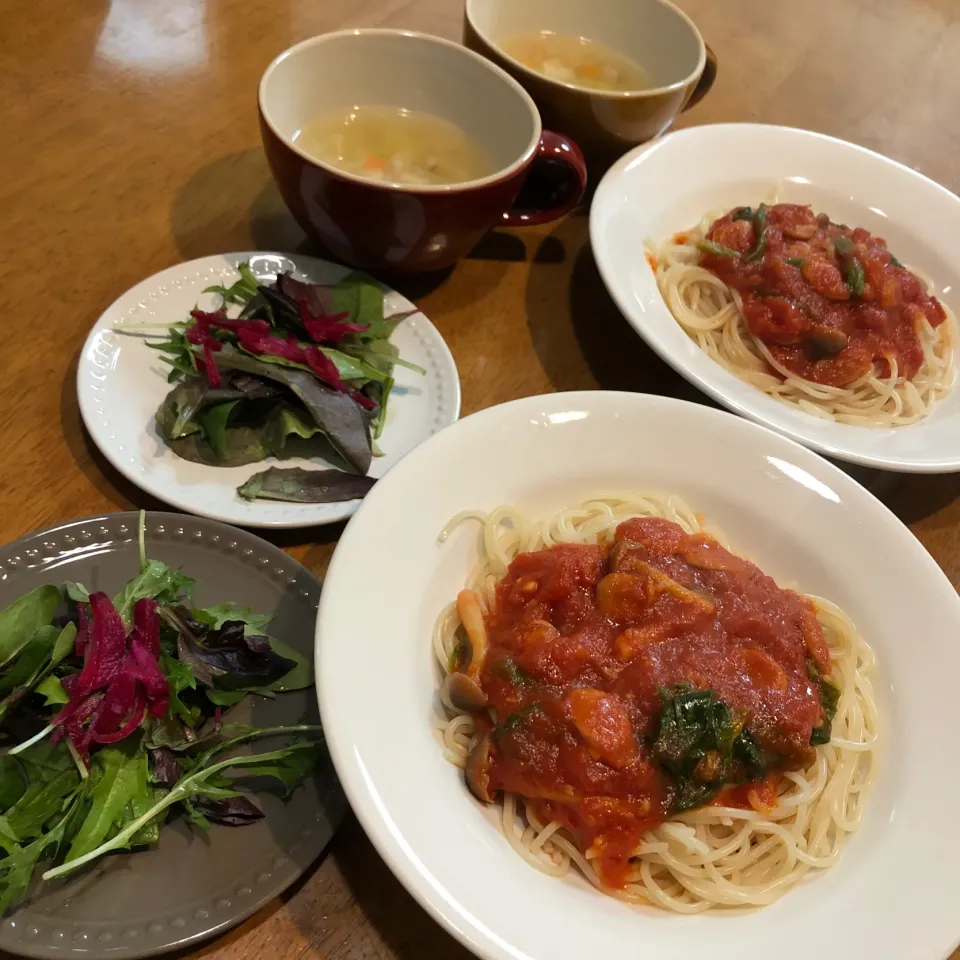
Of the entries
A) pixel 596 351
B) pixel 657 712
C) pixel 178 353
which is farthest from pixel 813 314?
pixel 178 353

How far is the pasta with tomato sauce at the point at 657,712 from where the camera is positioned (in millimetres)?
1376

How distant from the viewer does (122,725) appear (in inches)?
49.9

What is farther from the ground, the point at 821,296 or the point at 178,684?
the point at 821,296

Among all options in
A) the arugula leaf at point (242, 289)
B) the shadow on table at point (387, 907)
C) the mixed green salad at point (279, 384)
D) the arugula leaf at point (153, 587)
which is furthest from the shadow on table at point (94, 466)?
the shadow on table at point (387, 907)

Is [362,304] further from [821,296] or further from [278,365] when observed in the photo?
[821,296]

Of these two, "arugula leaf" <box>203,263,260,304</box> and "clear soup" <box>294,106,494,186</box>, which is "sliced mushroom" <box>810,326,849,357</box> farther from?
"arugula leaf" <box>203,263,260,304</box>

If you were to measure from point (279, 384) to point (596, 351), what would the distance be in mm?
901

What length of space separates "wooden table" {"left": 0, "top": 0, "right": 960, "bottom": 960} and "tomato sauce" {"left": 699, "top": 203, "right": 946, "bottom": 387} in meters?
0.34

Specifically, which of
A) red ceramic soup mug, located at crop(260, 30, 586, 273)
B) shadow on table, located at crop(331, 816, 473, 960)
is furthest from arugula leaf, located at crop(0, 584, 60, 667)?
red ceramic soup mug, located at crop(260, 30, 586, 273)

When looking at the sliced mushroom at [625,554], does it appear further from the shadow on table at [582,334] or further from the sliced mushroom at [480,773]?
the shadow on table at [582,334]

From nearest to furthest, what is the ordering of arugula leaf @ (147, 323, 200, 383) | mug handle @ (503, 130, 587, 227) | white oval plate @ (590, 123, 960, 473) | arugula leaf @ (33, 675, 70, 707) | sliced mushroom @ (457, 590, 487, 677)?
arugula leaf @ (33, 675, 70, 707) < sliced mushroom @ (457, 590, 487, 677) < arugula leaf @ (147, 323, 200, 383) < white oval plate @ (590, 123, 960, 473) < mug handle @ (503, 130, 587, 227)

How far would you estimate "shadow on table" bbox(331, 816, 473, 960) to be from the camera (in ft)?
4.34

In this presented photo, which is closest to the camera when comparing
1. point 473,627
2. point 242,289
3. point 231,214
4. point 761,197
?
point 473,627

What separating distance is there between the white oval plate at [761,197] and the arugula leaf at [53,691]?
4.61 ft
